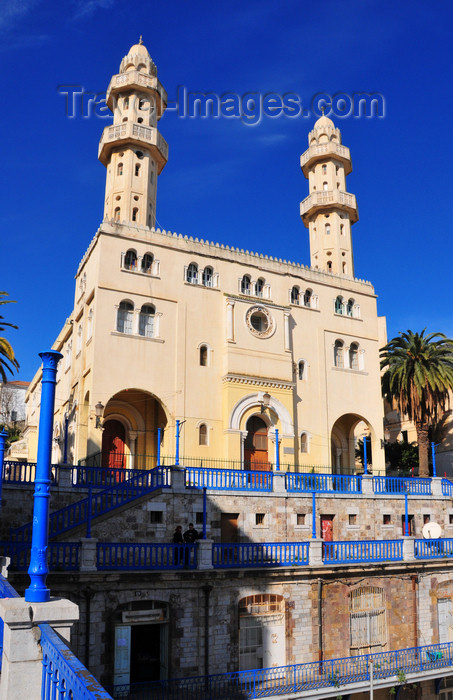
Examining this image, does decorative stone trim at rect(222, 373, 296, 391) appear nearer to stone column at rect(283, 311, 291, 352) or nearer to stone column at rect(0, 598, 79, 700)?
stone column at rect(283, 311, 291, 352)

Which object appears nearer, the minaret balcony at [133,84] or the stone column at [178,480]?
the stone column at [178,480]

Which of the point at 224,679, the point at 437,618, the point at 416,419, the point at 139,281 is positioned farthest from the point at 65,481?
the point at 416,419

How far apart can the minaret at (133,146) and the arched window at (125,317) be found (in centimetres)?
577

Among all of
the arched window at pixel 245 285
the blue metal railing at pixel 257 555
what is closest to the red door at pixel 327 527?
the blue metal railing at pixel 257 555

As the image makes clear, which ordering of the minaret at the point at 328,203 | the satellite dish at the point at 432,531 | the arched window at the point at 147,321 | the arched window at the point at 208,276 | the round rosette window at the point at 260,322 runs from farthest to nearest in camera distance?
1. the minaret at the point at 328,203
2. the arched window at the point at 208,276
3. the round rosette window at the point at 260,322
4. the arched window at the point at 147,321
5. the satellite dish at the point at 432,531

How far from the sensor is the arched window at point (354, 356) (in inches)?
1393

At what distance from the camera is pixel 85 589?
1647 centimetres

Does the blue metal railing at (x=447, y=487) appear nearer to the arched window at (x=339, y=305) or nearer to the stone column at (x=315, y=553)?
the stone column at (x=315, y=553)

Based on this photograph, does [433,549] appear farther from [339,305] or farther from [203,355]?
[339,305]

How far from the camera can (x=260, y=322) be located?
32.3 m

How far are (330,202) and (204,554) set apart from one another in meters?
27.2

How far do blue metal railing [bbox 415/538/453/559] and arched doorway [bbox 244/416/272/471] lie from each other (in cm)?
874

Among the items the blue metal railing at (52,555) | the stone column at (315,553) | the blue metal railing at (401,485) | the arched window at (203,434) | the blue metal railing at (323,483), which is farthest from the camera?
the arched window at (203,434)

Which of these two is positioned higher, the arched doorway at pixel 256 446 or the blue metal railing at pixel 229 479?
the arched doorway at pixel 256 446
